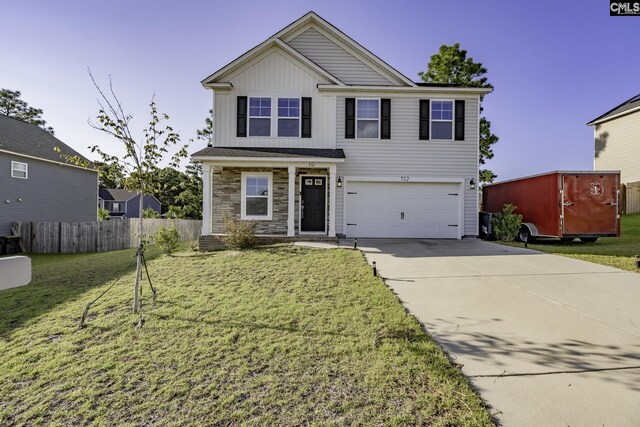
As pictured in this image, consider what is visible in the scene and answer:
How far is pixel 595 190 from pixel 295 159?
1000 centimetres

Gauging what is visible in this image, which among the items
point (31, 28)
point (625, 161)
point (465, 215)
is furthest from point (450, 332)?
point (625, 161)

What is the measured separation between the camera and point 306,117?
11562 mm

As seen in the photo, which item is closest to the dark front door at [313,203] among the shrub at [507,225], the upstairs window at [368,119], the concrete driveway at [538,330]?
the upstairs window at [368,119]

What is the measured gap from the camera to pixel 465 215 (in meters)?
11.7

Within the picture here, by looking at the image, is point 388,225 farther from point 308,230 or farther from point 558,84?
point 558,84

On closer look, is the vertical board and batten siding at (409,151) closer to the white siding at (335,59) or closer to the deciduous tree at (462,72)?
the white siding at (335,59)

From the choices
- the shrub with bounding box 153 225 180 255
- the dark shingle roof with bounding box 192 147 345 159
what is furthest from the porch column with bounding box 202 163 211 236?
the shrub with bounding box 153 225 180 255

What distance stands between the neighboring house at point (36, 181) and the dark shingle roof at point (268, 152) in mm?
12699

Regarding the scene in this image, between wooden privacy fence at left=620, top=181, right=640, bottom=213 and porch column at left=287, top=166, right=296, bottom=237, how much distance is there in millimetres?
20809

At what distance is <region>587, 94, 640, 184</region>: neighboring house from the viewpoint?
20.4 m

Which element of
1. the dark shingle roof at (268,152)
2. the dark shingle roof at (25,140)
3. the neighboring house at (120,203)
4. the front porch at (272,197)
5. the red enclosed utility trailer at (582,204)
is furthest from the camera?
the neighboring house at (120,203)

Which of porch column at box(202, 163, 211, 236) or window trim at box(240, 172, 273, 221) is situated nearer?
porch column at box(202, 163, 211, 236)

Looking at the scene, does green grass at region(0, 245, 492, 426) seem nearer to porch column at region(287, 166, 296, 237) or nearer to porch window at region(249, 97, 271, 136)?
porch column at region(287, 166, 296, 237)

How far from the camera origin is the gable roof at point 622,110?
67.5 feet
